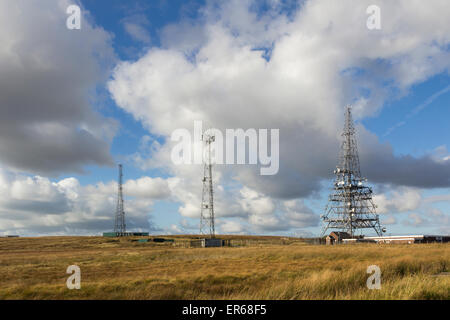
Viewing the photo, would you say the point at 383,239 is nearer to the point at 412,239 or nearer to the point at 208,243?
the point at 412,239

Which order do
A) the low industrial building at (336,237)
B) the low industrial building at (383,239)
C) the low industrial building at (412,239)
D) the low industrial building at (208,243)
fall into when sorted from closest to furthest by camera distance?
the low industrial building at (208,243), the low industrial building at (412,239), the low industrial building at (383,239), the low industrial building at (336,237)

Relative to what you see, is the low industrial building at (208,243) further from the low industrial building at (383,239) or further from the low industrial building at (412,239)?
the low industrial building at (412,239)

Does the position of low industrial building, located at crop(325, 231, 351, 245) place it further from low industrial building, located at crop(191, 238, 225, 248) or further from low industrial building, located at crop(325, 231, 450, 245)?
low industrial building, located at crop(191, 238, 225, 248)

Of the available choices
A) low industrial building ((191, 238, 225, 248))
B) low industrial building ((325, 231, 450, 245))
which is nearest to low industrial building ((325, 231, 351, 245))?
low industrial building ((325, 231, 450, 245))

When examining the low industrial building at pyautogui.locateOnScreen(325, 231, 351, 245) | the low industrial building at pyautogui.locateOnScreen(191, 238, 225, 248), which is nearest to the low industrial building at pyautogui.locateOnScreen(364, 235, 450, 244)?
the low industrial building at pyautogui.locateOnScreen(325, 231, 351, 245)

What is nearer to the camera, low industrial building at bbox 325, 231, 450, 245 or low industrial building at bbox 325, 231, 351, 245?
low industrial building at bbox 325, 231, 450, 245

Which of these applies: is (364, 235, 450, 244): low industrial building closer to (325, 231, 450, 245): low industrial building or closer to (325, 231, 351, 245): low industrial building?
(325, 231, 450, 245): low industrial building

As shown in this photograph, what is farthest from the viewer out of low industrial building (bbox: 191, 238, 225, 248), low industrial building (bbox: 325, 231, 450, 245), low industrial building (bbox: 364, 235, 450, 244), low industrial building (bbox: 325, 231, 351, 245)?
low industrial building (bbox: 325, 231, 351, 245)

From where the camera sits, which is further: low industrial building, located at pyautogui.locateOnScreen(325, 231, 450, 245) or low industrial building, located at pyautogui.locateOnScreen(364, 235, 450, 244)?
low industrial building, located at pyautogui.locateOnScreen(325, 231, 450, 245)

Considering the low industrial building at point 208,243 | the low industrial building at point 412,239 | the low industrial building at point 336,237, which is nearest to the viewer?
the low industrial building at point 208,243

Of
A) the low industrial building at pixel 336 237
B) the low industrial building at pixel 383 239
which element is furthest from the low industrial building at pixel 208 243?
the low industrial building at pixel 383 239

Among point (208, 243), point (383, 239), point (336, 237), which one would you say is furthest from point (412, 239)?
point (208, 243)

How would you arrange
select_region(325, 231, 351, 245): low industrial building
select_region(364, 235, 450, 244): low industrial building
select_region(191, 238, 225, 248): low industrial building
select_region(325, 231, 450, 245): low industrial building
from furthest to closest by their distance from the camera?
select_region(325, 231, 351, 245): low industrial building → select_region(325, 231, 450, 245): low industrial building → select_region(364, 235, 450, 244): low industrial building → select_region(191, 238, 225, 248): low industrial building
